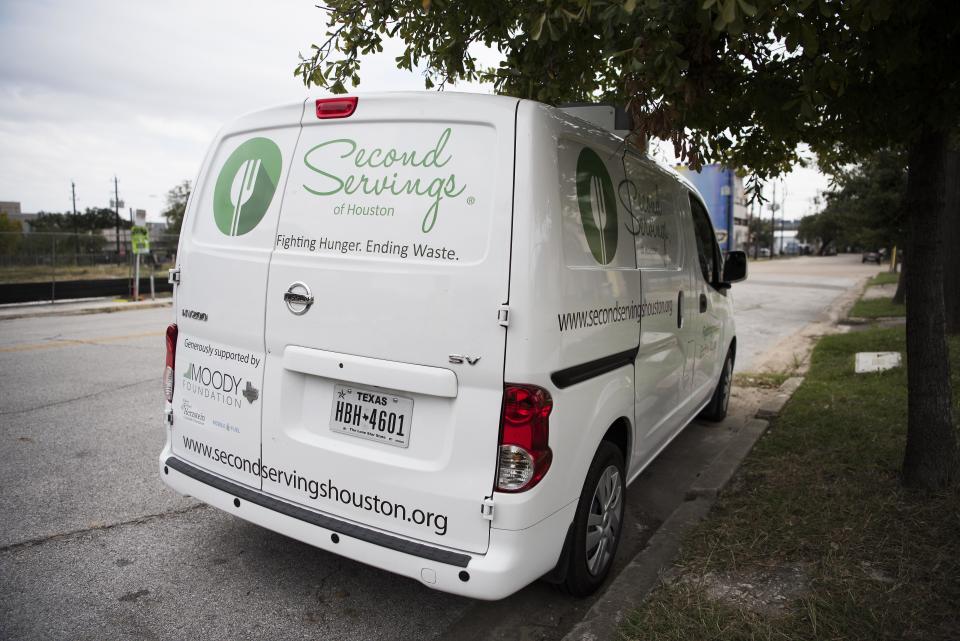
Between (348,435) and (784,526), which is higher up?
(348,435)

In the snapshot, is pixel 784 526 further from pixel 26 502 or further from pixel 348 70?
pixel 26 502

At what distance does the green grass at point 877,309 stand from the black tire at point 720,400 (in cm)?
1062

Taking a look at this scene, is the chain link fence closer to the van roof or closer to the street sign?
the street sign

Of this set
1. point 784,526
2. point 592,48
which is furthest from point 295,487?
point 592,48

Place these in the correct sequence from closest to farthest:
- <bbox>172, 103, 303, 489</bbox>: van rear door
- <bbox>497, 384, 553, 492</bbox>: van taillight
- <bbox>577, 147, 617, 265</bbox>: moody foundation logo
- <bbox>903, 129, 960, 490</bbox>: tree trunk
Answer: <bbox>497, 384, 553, 492</bbox>: van taillight → <bbox>577, 147, 617, 265</bbox>: moody foundation logo → <bbox>172, 103, 303, 489</bbox>: van rear door → <bbox>903, 129, 960, 490</bbox>: tree trunk

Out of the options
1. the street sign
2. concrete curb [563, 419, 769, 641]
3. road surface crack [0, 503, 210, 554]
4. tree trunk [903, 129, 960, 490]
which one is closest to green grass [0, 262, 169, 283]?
the street sign

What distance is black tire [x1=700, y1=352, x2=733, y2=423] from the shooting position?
619cm

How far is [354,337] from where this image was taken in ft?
8.98

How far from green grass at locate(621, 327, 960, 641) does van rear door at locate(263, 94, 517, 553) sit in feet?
3.53

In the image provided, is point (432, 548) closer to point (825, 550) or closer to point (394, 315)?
point (394, 315)

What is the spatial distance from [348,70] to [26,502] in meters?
3.30

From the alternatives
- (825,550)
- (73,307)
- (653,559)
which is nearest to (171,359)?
(653,559)

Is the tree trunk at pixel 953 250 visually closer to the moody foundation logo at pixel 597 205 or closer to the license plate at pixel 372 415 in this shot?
the moody foundation logo at pixel 597 205

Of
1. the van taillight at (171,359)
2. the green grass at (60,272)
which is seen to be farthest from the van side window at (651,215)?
the green grass at (60,272)
